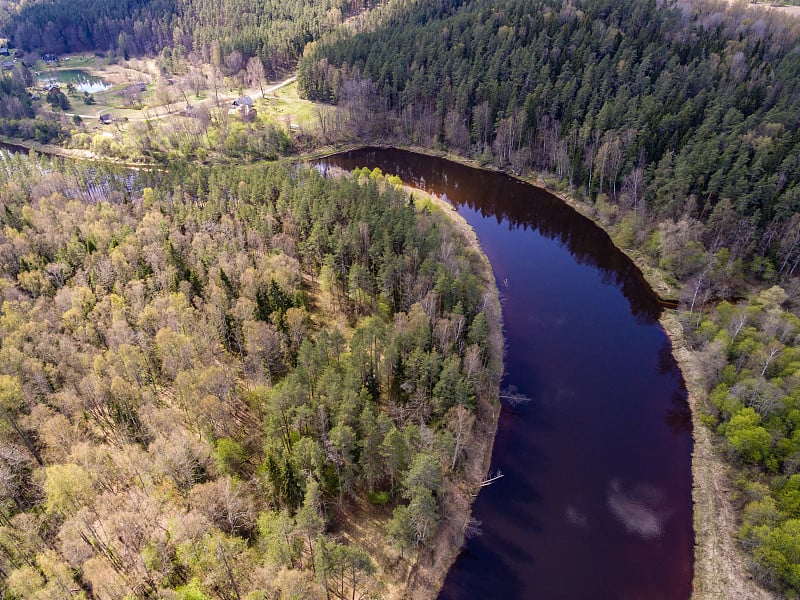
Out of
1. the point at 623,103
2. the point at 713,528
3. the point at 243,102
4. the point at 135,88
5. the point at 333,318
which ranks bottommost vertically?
the point at 713,528

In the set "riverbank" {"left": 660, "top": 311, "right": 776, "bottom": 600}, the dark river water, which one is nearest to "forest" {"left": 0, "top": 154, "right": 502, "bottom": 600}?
the dark river water

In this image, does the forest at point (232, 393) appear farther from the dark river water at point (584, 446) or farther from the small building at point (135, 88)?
the small building at point (135, 88)

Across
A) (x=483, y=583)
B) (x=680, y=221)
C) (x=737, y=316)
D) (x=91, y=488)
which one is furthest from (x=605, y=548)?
(x=680, y=221)

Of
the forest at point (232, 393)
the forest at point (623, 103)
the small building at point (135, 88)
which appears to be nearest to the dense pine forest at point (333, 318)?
the forest at point (232, 393)

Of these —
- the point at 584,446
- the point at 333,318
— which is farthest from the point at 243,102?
the point at 584,446

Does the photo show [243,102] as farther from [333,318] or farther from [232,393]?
[232,393]
